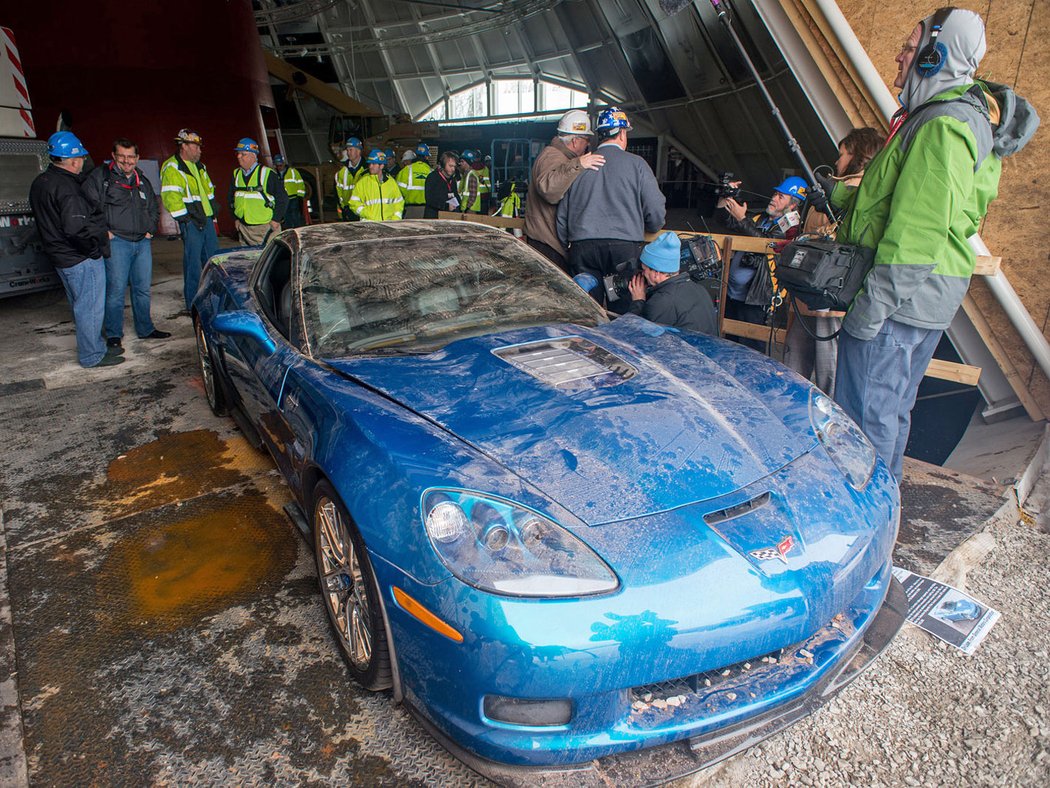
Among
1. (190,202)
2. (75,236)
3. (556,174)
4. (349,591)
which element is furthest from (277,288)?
(190,202)

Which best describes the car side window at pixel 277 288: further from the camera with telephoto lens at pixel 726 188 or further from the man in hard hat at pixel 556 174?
the camera with telephoto lens at pixel 726 188

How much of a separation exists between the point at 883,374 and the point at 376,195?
7097 mm

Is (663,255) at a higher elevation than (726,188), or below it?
below

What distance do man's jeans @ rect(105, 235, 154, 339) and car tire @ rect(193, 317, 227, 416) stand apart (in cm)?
191

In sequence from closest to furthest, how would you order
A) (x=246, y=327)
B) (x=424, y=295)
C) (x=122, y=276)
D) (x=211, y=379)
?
(x=246, y=327)
(x=424, y=295)
(x=211, y=379)
(x=122, y=276)

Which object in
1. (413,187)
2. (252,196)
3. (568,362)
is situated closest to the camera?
(568,362)

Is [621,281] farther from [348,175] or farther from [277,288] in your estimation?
[348,175]

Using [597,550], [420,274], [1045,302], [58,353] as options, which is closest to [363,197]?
[58,353]

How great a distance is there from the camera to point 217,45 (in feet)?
39.6

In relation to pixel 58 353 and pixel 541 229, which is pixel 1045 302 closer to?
pixel 541 229

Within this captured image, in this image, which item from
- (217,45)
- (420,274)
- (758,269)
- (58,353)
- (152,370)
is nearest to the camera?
(420,274)

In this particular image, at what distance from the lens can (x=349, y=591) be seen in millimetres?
2117

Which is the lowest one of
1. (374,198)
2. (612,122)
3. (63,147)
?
(374,198)

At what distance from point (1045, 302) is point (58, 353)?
7.29 m
